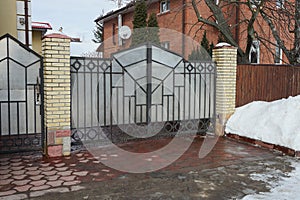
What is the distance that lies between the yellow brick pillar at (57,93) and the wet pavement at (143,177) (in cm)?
29

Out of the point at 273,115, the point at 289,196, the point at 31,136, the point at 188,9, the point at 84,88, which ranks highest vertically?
the point at 188,9

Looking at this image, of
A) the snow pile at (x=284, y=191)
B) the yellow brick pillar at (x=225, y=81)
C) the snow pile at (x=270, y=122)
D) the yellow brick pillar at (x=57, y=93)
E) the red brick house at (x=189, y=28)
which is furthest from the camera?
the red brick house at (x=189, y=28)

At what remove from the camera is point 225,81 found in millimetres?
6844

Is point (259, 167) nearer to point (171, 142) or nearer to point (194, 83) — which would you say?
point (171, 142)

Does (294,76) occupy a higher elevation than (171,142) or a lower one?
higher

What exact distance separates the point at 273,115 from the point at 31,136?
4816 mm

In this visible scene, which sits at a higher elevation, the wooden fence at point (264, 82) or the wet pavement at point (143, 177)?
the wooden fence at point (264, 82)

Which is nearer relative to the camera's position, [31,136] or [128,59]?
[31,136]

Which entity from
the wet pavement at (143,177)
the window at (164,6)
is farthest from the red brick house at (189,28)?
the wet pavement at (143,177)

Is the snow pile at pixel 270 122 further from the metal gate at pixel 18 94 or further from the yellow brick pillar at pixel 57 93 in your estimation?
the metal gate at pixel 18 94

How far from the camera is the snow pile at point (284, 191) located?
3439 millimetres

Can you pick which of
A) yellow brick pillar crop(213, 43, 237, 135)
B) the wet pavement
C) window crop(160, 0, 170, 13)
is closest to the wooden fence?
yellow brick pillar crop(213, 43, 237, 135)

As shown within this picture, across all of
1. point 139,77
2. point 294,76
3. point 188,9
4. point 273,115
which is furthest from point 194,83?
point 188,9

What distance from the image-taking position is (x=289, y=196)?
11.4ft
